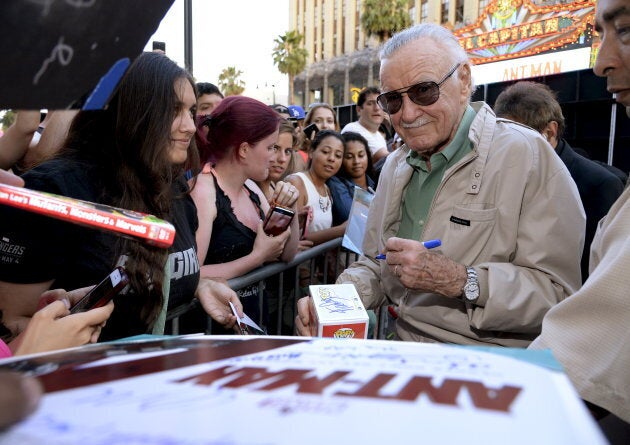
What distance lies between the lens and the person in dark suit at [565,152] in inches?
134

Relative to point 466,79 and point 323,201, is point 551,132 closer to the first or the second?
point 466,79

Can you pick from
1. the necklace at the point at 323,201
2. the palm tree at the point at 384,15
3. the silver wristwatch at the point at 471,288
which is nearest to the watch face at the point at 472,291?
the silver wristwatch at the point at 471,288

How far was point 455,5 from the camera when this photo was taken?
45.9 meters

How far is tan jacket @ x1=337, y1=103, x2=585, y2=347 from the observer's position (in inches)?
76.3

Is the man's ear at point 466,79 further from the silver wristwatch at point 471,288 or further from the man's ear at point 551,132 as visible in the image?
the man's ear at point 551,132

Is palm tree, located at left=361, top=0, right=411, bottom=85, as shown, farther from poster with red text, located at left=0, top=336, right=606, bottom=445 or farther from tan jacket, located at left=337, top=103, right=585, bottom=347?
poster with red text, located at left=0, top=336, right=606, bottom=445

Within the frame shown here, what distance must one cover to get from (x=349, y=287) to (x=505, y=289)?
58cm

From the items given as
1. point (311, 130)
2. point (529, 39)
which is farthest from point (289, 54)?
point (311, 130)

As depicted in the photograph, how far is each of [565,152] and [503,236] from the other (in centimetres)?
194

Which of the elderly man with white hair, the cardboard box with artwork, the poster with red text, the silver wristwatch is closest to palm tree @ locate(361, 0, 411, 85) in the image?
the elderly man with white hair

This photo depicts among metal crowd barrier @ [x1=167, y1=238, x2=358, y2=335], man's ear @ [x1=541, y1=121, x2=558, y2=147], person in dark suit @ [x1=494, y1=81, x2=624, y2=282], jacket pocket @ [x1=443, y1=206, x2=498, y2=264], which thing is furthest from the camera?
man's ear @ [x1=541, y1=121, x2=558, y2=147]

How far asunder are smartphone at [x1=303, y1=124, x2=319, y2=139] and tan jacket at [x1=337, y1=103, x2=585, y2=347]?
4.19 metres

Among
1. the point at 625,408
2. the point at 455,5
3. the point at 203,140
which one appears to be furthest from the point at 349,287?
the point at 455,5

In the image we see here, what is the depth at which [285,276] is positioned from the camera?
149 inches
